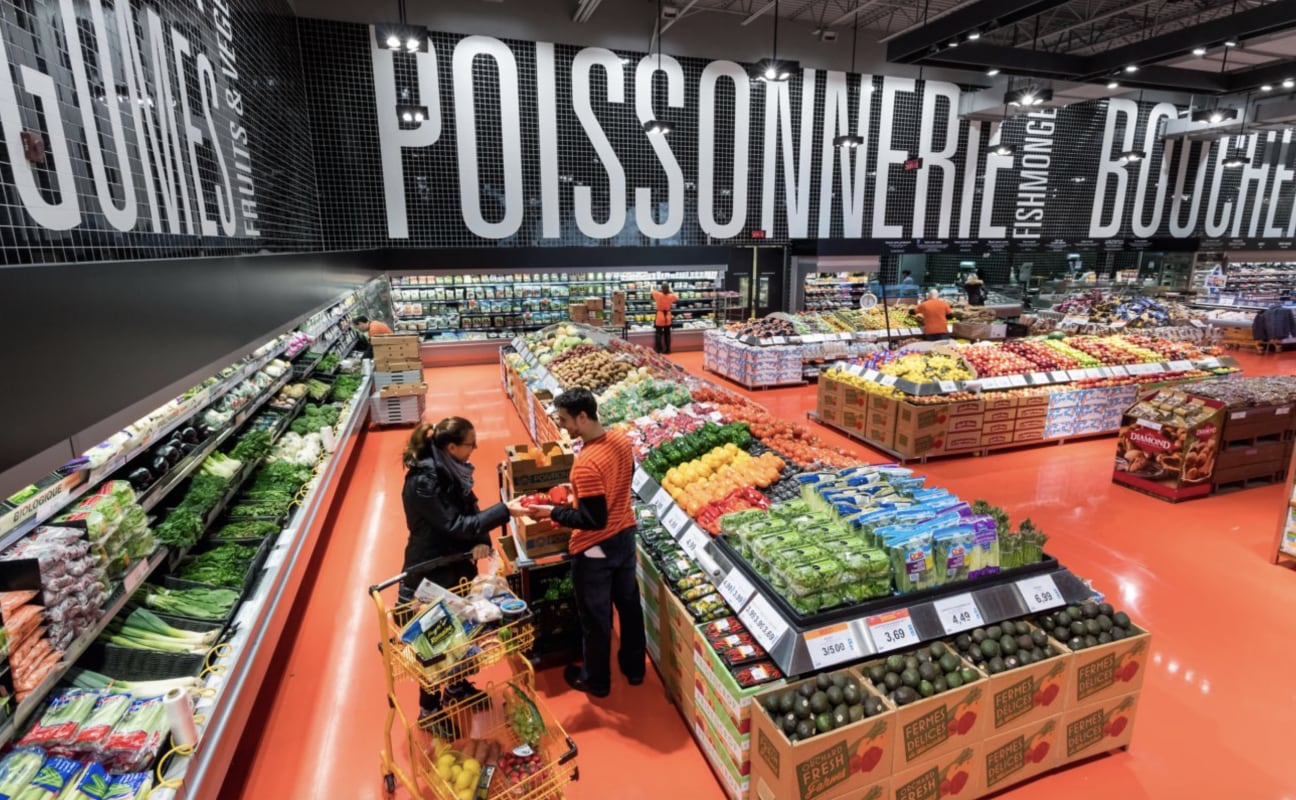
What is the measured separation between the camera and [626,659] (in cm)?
365

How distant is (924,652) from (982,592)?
50 cm

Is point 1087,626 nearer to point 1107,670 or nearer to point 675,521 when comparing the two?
point 1107,670

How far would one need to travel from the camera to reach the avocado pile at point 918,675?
8.64 feet

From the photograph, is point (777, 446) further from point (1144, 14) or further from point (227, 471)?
point (1144, 14)

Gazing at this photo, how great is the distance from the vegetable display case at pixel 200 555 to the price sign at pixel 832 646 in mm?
2468

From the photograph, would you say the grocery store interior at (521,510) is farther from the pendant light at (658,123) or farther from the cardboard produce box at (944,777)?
the pendant light at (658,123)

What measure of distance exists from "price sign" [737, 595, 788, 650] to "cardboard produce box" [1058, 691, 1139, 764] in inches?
57.0

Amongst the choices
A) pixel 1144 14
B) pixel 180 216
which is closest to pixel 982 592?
pixel 180 216

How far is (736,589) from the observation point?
3.14 m

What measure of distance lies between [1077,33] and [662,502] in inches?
747

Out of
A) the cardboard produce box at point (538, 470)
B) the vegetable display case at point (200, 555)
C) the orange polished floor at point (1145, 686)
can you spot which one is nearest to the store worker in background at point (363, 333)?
the orange polished floor at point (1145, 686)

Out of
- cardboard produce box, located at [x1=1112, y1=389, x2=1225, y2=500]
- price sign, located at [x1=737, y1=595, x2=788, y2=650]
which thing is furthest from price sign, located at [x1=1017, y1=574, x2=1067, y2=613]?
cardboard produce box, located at [x1=1112, y1=389, x2=1225, y2=500]

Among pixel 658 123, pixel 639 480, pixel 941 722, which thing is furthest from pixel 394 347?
pixel 941 722

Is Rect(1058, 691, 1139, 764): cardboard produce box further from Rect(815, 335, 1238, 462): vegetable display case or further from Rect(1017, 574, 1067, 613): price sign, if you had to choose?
Rect(815, 335, 1238, 462): vegetable display case
